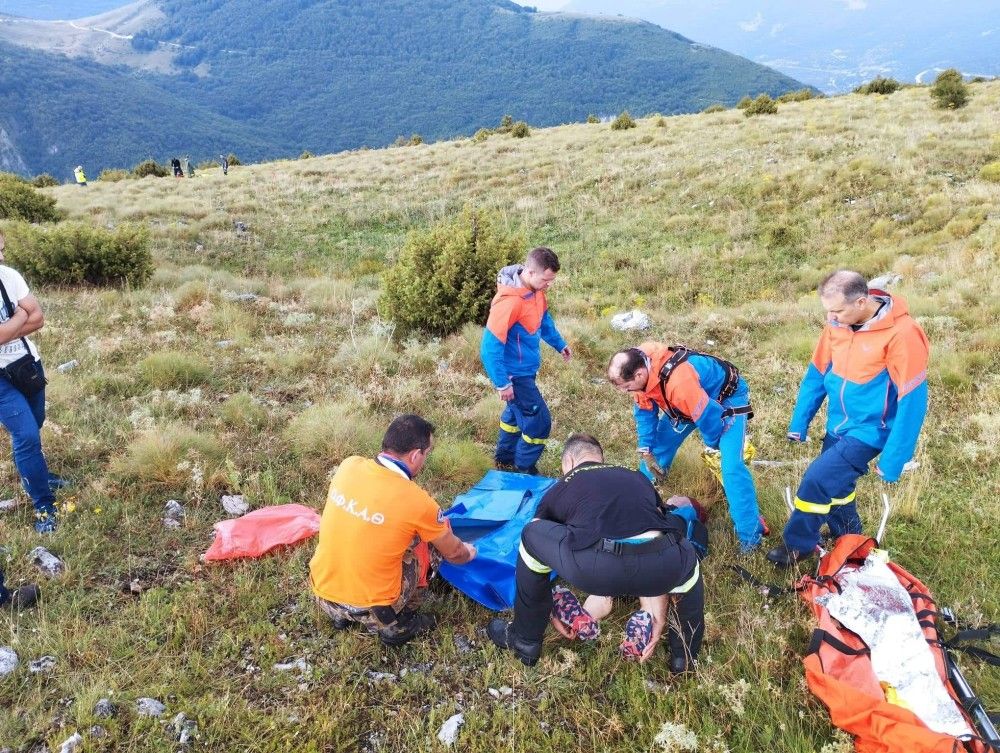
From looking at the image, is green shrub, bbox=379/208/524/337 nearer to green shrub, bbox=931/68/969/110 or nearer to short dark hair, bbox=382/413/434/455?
short dark hair, bbox=382/413/434/455

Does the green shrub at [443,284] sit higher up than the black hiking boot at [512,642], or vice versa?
the green shrub at [443,284]

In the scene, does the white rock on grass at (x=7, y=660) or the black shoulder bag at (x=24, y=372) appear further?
the black shoulder bag at (x=24, y=372)

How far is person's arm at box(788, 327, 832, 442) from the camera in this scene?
12.3 ft

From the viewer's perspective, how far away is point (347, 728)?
2723 millimetres

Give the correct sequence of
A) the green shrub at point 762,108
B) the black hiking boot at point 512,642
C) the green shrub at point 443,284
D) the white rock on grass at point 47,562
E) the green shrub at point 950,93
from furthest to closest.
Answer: the green shrub at point 762,108 < the green shrub at point 950,93 < the green shrub at point 443,284 < the white rock on grass at point 47,562 < the black hiking boot at point 512,642

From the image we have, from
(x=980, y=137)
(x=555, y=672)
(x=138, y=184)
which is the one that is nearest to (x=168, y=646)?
(x=555, y=672)

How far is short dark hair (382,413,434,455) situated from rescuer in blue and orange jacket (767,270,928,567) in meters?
2.40

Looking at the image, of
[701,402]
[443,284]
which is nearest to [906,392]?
[701,402]

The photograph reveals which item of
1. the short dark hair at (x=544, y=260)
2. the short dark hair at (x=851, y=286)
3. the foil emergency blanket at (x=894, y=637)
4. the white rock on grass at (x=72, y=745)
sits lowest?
the white rock on grass at (x=72, y=745)

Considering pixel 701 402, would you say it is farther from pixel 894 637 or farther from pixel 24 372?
pixel 24 372

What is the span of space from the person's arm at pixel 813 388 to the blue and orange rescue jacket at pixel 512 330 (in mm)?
2019

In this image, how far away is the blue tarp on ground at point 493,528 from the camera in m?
3.56

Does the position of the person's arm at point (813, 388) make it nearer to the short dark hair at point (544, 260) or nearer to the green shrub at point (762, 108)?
the short dark hair at point (544, 260)

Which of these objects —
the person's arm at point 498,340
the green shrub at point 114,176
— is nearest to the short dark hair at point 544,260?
the person's arm at point 498,340
